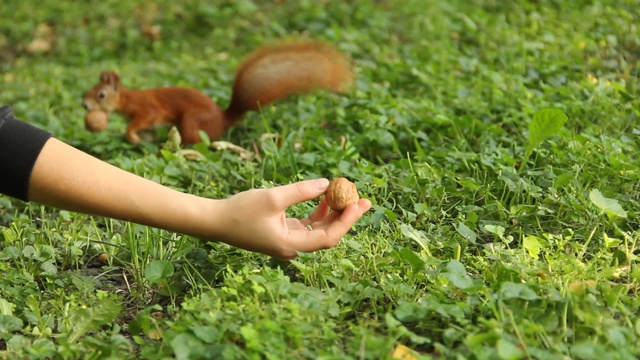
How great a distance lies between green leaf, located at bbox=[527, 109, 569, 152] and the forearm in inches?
41.3

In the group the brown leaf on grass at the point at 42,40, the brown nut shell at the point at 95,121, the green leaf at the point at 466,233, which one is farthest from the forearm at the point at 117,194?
the brown leaf on grass at the point at 42,40

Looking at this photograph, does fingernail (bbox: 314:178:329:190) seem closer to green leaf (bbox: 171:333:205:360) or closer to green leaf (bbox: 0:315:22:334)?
green leaf (bbox: 171:333:205:360)

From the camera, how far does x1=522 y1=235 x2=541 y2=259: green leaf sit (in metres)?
2.08

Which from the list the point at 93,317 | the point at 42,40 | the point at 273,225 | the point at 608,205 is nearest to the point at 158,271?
the point at 93,317

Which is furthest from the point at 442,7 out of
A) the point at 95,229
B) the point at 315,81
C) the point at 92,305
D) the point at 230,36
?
the point at 92,305

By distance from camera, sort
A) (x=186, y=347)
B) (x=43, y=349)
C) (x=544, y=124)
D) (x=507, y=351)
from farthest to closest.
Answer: (x=544, y=124) < (x=43, y=349) < (x=186, y=347) < (x=507, y=351)

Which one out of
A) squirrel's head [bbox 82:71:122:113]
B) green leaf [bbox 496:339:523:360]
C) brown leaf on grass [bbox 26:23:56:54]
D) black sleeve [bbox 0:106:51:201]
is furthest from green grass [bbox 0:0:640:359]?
brown leaf on grass [bbox 26:23:56:54]

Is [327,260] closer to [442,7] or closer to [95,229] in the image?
[95,229]

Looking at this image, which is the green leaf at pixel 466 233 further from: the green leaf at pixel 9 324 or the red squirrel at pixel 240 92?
the red squirrel at pixel 240 92

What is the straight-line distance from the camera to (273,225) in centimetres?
198

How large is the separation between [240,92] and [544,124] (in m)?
1.38

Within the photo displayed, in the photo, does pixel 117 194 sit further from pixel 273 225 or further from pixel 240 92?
pixel 240 92

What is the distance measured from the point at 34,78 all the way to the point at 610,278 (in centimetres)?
368

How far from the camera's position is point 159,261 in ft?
7.09
